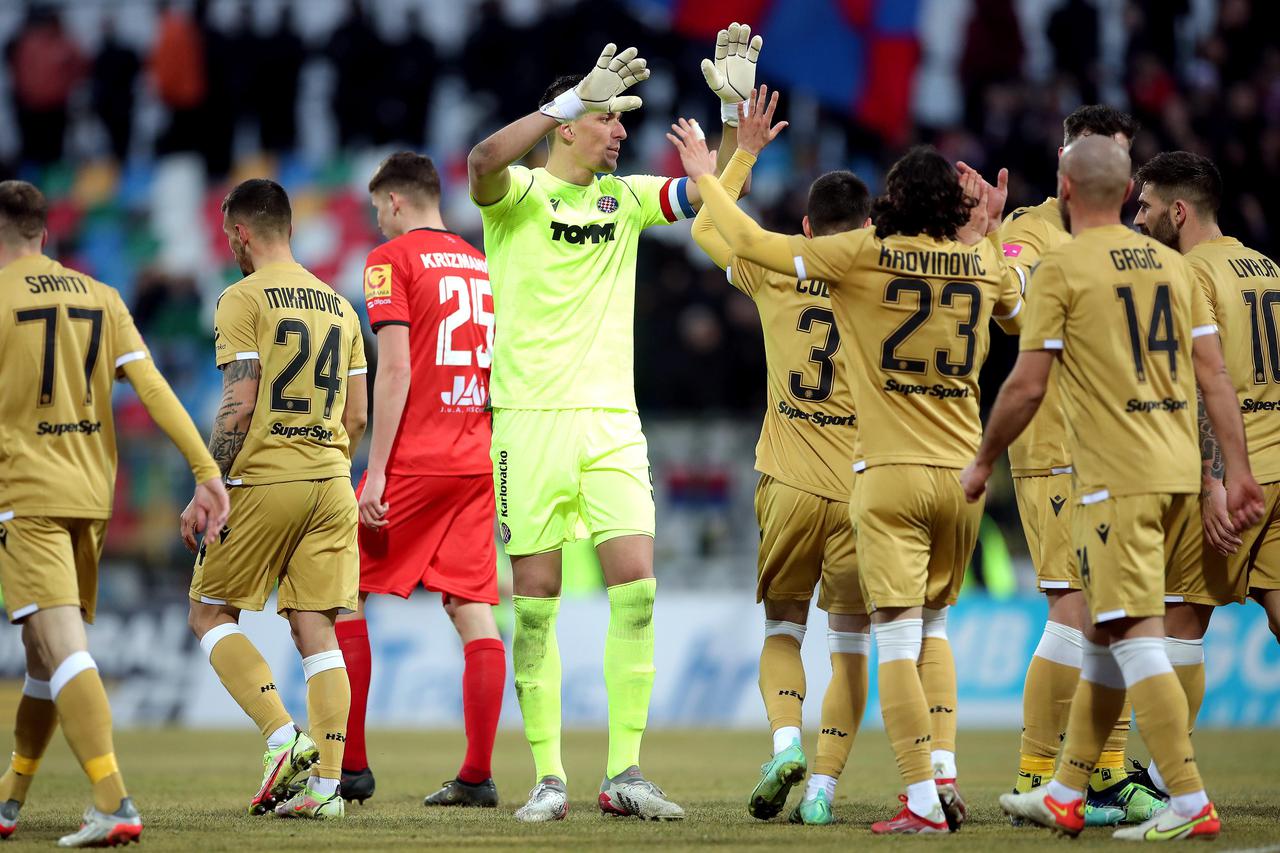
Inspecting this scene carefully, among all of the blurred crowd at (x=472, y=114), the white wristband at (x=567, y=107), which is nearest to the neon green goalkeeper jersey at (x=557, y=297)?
the white wristband at (x=567, y=107)

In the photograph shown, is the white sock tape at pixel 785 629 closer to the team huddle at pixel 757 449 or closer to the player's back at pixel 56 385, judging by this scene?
the team huddle at pixel 757 449

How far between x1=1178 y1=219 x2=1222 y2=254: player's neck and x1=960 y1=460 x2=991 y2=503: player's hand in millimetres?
1900

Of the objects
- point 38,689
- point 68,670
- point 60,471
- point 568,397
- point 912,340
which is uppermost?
point 912,340

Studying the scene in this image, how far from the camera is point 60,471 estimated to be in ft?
19.4

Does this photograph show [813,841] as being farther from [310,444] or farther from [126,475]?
[126,475]

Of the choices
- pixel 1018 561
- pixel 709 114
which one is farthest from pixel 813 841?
pixel 709 114

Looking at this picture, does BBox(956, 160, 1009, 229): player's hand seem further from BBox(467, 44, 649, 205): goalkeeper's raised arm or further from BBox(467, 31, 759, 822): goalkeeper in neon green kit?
BBox(467, 44, 649, 205): goalkeeper's raised arm

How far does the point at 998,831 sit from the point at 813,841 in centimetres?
86

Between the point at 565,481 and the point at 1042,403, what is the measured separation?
7.10 ft

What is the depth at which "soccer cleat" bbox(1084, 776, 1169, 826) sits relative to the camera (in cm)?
664

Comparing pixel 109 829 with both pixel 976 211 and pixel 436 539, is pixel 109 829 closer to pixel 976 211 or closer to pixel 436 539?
pixel 436 539

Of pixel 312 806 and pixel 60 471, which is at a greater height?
pixel 60 471

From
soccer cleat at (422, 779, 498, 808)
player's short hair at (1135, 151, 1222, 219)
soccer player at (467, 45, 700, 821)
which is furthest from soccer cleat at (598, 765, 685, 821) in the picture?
player's short hair at (1135, 151, 1222, 219)

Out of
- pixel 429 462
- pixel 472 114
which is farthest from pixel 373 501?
pixel 472 114
